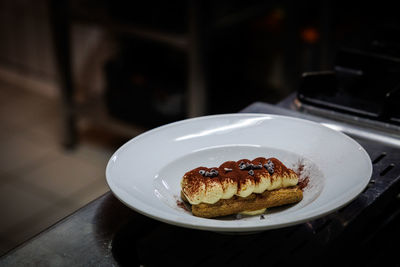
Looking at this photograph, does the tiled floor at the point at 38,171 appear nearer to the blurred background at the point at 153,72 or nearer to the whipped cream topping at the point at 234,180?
the blurred background at the point at 153,72

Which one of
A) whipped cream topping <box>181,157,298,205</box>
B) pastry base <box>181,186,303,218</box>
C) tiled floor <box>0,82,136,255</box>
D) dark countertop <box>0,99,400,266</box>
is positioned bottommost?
tiled floor <box>0,82,136,255</box>

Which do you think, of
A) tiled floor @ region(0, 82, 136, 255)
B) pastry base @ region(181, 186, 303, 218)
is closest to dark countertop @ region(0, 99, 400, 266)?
pastry base @ region(181, 186, 303, 218)

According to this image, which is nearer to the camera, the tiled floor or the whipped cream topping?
Result: the whipped cream topping

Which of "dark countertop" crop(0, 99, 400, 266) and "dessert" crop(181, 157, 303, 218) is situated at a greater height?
"dessert" crop(181, 157, 303, 218)

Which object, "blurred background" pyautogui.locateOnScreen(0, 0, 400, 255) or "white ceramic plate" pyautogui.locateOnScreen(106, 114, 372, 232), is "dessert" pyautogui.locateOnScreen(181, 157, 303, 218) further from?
"blurred background" pyautogui.locateOnScreen(0, 0, 400, 255)

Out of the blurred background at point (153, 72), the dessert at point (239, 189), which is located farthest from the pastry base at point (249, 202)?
the blurred background at point (153, 72)

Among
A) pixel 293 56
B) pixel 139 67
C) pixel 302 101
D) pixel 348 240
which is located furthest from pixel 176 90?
pixel 348 240

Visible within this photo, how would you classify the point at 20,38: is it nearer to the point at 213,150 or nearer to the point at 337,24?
the point at 337,24
